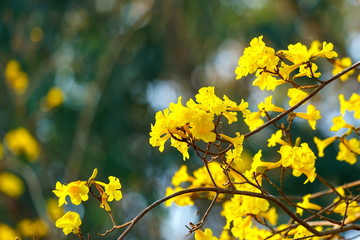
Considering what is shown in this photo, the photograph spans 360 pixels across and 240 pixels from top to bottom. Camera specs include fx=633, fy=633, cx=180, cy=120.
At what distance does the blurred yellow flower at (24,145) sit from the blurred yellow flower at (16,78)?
0.31 metres

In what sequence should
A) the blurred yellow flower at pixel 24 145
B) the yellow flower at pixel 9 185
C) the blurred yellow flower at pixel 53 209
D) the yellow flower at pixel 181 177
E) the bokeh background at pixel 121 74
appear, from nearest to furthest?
the yellow flower at pixel 181 177 < the blurred yellow flower at pixel 53 209 < the blurred yellow flower at pixel 24 145 < the yellow flower at pixel 9 185 < the bokeh background at pixel 121 74

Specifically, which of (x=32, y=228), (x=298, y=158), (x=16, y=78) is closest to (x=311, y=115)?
(x=298, y=158)

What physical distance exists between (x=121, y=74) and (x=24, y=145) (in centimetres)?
130

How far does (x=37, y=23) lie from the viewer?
5566 millimetres

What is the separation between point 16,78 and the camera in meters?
4.82

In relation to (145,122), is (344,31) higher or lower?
higher

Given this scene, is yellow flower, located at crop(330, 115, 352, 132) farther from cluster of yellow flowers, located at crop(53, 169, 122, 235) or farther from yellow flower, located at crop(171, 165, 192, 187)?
cluster of yellow flowers, located at crop(53, 169, 122, 235)

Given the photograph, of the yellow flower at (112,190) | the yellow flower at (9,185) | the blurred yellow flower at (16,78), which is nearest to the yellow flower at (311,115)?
the yellow flower at (112,190)

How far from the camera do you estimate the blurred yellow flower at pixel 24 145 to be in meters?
4.70

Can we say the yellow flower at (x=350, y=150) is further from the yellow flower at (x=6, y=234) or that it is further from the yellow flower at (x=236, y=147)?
the yellow flower at (x=6, y=234)

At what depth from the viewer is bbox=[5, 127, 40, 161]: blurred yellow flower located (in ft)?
15.4

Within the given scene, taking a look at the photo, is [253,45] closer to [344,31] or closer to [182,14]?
[182,14]

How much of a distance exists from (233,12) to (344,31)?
3.91 feet

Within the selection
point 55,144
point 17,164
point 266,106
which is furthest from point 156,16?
point 266,106
